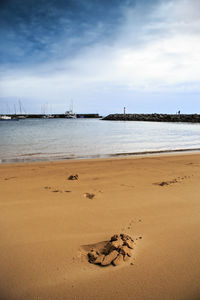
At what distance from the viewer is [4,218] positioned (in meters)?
3.42

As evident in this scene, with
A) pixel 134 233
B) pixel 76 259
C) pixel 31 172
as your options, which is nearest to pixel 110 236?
pixel 134 233

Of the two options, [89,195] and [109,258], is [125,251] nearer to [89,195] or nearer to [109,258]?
[109,258]

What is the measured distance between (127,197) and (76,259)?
7.10 feet

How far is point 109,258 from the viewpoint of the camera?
2299 mm

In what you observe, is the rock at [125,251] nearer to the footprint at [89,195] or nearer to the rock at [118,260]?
the rock at [118,260]

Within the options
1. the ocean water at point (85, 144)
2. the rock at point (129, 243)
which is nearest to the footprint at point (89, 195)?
the rock at point (129, 243)

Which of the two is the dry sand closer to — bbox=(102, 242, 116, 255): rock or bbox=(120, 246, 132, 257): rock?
bbox=(120, 246, 132, 257): rock

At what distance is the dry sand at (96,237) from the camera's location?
6.52ft

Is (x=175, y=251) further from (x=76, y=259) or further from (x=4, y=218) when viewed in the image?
(x=4, y=218)

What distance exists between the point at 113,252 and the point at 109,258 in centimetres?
9

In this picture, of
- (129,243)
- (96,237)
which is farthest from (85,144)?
(129,243)

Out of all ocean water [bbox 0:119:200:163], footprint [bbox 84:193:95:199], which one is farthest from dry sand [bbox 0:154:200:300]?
ocean water [bbox 0:119:200:163]

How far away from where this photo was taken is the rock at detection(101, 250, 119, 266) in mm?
2246

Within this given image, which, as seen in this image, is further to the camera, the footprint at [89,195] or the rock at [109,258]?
the footprint at [89,195]
